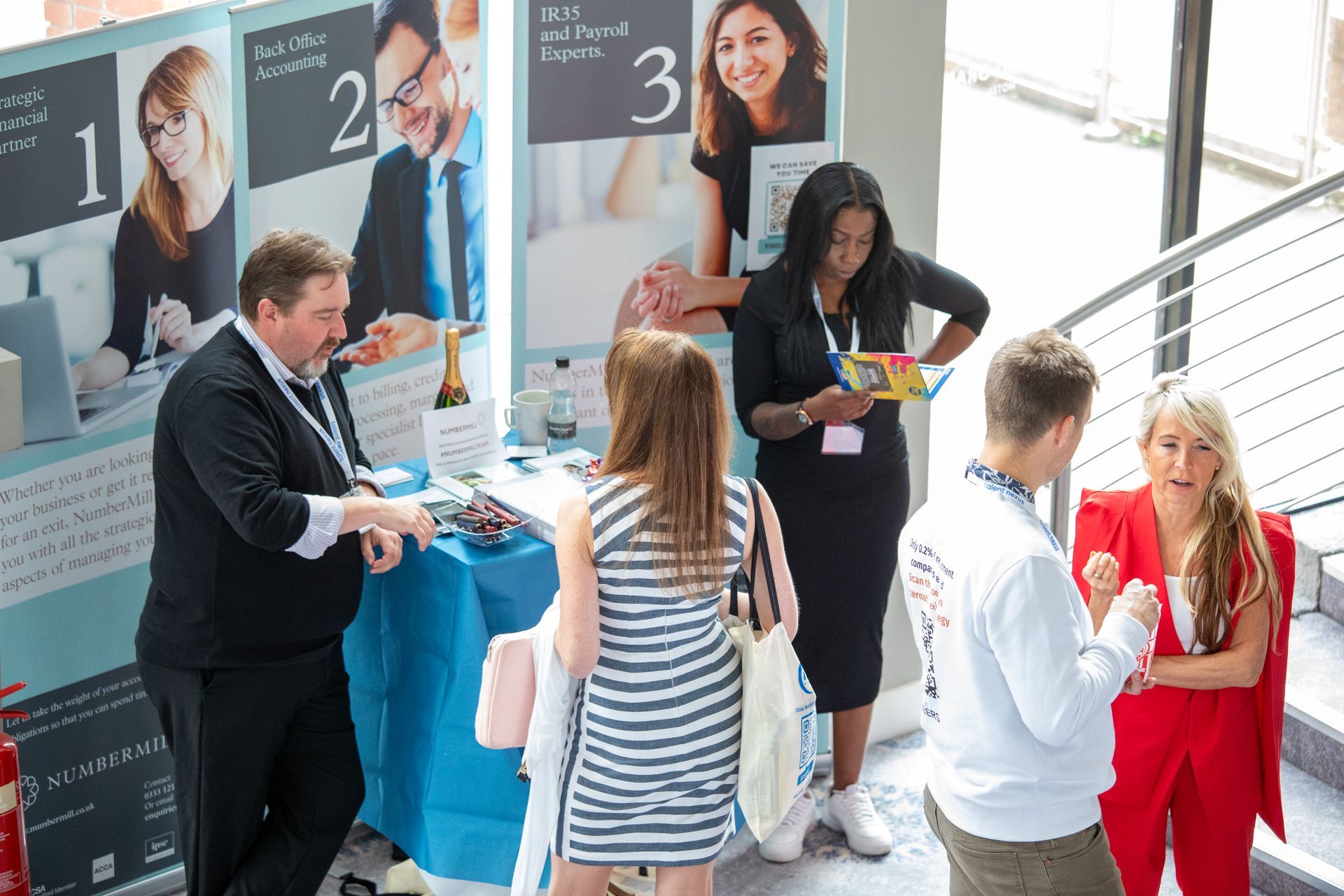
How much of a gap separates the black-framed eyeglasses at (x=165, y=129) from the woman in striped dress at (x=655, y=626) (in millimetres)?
1299

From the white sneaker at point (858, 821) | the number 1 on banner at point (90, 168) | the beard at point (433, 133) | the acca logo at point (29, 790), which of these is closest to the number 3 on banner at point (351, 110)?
the beard at point (433, 133)

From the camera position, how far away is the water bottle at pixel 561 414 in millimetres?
3352

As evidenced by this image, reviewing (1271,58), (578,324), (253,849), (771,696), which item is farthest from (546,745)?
(1271,58)

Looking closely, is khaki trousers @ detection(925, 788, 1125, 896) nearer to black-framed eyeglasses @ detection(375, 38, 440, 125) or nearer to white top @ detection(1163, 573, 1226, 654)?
white top @ detection(1163, 573, 1226, 654)

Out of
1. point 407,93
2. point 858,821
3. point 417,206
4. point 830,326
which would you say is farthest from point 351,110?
point 858,821

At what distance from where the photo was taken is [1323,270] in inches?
231

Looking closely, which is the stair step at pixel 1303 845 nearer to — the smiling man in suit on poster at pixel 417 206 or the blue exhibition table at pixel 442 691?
the blue exhibition table at pixel 442 691

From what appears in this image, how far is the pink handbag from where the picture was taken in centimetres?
240

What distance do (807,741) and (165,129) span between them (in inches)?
74.0

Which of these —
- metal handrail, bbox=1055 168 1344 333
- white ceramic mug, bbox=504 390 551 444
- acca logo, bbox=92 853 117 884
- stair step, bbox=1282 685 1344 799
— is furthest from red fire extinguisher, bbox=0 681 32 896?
stair step, bbox=1282 685 1344 799

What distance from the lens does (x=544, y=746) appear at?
94.1 inches

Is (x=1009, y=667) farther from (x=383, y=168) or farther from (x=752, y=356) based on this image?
(x=383, y=168)

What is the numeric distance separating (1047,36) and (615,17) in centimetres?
186

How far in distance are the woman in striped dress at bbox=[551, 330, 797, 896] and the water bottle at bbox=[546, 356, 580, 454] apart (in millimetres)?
1045
